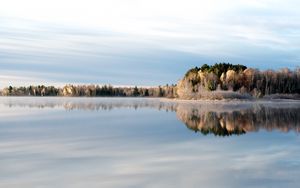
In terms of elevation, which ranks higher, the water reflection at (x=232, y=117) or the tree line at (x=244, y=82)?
the tree line at (x=244, y=82)

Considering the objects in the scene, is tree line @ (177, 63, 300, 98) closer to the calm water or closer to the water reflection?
the water reflection

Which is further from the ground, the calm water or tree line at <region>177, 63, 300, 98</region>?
tree line at <region>177, 63, 300, 98</region>

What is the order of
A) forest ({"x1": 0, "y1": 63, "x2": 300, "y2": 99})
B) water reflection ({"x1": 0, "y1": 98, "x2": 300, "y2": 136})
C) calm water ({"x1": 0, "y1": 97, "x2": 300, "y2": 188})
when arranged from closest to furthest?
calm water ({"x1": 0, "y1": 97, "x2": 300, "y2": 188}) → water reflection ({"x1": 0, "y1": 98, "x2": 300, "y2": 136}) → forest ({"x1": 0, "y1": 63, "x2": 300, "y2": 99})

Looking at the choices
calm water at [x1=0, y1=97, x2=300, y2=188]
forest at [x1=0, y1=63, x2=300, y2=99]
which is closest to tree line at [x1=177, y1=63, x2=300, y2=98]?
forest at [x1=0, y1=63, x2=300, y2=99]

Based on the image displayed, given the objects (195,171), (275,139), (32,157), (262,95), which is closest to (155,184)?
(195,171)

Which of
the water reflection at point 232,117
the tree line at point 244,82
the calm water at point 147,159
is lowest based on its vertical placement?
the water reflection at point 232,117

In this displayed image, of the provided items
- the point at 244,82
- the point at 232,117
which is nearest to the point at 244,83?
the point at 244,82

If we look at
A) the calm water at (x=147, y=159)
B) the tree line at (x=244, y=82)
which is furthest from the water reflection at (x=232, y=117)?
the tree line at (x=244, y=82)

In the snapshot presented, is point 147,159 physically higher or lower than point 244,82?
lower

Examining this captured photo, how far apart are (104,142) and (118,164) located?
453 cm

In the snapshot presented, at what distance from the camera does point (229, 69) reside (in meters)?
96.1

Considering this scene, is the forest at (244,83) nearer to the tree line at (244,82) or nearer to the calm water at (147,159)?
the tree line at (244,82)

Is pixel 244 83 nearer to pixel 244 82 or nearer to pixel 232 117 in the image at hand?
pixel 244 82

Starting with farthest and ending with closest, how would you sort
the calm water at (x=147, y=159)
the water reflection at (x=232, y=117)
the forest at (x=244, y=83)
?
the forest at (x=244, y=83)
the water reflection at (x=232, y=117)
the calm water at (x=147, y=159)
